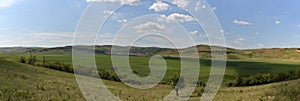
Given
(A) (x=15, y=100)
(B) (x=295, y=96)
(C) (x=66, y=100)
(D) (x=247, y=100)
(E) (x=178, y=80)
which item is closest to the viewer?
(A) (x=15, y=100)

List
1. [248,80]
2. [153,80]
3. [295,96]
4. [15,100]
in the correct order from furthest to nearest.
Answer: [248,80], [153,80], [295,96], [15,100]

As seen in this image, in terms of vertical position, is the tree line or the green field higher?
the green field

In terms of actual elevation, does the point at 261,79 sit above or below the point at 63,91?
below

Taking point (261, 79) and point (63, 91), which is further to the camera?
point (261, 79)

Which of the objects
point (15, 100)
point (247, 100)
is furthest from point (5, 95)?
point (247, 100)

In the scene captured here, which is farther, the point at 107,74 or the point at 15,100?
the point at 107,74

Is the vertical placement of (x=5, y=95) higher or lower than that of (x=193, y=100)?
higher

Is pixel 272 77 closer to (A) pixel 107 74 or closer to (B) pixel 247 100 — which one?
(A) pixel 107 74

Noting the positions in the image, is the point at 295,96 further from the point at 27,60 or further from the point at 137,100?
the point at 27,60

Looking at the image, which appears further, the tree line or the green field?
the tree line

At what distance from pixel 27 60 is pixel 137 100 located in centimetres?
9260

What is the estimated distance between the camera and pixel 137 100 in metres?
38.6

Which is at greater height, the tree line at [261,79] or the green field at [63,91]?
the green field at [63,91]

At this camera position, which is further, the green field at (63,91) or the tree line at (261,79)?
the tree line at (261,79)
